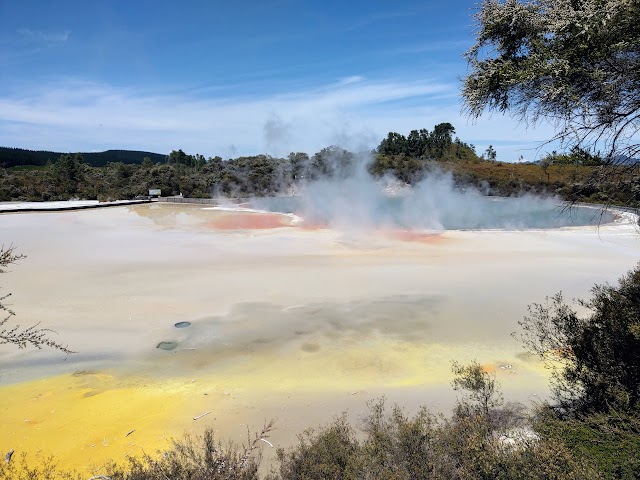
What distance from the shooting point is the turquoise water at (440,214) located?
90.4ft

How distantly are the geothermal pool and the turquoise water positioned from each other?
6851 mm

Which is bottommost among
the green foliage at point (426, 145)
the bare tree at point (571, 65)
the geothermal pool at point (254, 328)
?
the geothermal pool at point (254, 328)

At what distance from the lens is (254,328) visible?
997 cm

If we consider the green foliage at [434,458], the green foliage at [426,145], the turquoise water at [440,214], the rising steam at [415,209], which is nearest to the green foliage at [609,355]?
the green foliage at [434,458]

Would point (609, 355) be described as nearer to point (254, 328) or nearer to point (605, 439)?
point (605, 439)

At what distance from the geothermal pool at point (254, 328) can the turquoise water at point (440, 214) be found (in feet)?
22.5

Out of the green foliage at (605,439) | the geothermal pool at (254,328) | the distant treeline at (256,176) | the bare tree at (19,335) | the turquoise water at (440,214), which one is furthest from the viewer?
the distant treeline at (256,176)

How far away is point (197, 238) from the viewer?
22344mm

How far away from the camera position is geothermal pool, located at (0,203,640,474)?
653cm

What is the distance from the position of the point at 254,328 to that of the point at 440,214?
85.7ft

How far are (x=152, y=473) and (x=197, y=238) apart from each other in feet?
62.4

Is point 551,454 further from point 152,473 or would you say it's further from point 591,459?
point 152,473

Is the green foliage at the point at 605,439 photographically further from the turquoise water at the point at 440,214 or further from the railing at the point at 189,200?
the railing at the point at 189,200

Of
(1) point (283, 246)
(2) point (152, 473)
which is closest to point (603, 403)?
(2) point (152, 473)
